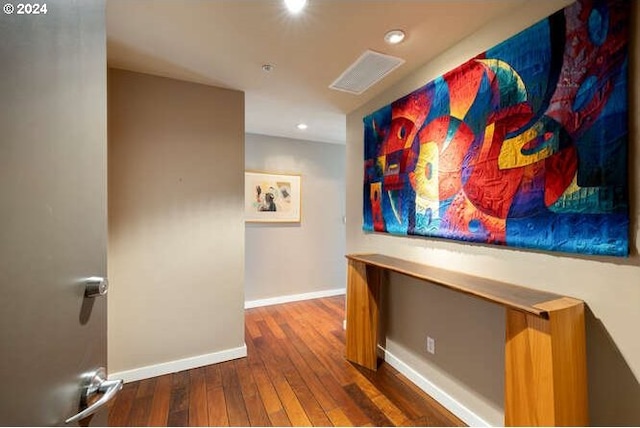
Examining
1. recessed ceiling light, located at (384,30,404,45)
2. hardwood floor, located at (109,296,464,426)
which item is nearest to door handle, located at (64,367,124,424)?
hardwood floor, located at (109,296,464,426)

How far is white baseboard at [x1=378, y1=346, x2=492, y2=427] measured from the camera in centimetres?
162

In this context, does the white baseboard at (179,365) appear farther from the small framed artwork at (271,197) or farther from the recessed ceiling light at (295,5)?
the recessed ceiling light at (295,5)

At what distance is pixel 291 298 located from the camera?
156 inches

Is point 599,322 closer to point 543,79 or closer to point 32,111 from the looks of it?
point 543,79

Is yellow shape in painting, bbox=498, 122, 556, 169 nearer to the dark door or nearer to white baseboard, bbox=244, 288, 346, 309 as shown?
the dark door

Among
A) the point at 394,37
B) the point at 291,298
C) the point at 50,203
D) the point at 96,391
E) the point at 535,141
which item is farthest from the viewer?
the point at 291,298

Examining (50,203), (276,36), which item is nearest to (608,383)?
(50,203)

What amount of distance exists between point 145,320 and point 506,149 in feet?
9.21

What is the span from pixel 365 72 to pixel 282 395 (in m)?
2.48

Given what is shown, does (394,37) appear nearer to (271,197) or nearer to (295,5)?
(295,5)

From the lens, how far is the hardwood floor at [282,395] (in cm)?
169

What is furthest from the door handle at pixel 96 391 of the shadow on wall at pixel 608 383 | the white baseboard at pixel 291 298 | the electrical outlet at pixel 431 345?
the white baseboard at pixel 291 298

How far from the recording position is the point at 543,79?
1251 millimetres

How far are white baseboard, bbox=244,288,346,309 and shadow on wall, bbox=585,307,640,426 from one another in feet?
10.7
